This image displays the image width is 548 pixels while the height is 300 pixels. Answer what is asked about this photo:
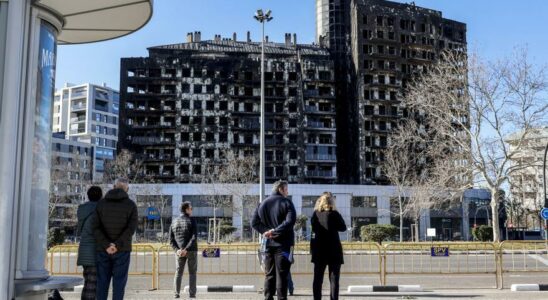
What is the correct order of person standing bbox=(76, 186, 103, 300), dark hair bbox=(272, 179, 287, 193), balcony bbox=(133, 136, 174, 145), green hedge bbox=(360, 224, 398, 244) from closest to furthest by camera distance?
1. person standing bbox=(76, 186, 103, 300)
2. dark hair bbox=(272, 179, 287, 193)
3. green hedge bbox=(360, 224, 398, 244)
4. balcony bbox=(133, 136, 174, 145)

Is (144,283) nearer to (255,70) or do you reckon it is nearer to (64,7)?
(64,7)

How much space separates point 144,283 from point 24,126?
371 inches

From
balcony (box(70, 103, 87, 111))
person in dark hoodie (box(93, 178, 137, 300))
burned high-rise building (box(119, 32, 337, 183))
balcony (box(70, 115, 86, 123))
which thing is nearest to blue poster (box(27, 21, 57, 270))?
person in dark hoodie (box(93, 178, 137, 300))

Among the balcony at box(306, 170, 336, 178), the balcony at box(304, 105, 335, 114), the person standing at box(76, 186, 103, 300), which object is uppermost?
the balcony at box(304, 105, 335, 114)

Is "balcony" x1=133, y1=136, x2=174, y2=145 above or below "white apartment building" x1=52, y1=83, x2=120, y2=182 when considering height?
below

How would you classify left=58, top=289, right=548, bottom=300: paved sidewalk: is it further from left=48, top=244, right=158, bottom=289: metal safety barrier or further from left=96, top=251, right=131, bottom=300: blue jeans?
left=96, top=251, right=131, bottom=300: blue jeans

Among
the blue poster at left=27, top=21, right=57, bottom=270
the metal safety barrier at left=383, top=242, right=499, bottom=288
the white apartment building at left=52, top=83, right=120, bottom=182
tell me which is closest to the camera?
the blue poster at left=27, top=21, right=57, bottom=270

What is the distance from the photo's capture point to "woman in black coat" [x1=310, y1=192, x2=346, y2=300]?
8758 millimetres

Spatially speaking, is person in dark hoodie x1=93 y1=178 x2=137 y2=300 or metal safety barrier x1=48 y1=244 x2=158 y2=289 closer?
person in dark hoodie x1=93 y1=178 x2=137 y2=300

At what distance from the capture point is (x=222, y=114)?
278 ft

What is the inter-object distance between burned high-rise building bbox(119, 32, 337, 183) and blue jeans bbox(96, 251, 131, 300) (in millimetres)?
74591

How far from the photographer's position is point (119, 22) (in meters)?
7.48

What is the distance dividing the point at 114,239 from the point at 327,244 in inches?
126

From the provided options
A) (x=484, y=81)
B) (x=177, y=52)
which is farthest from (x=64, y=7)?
(x=177, y=52)
